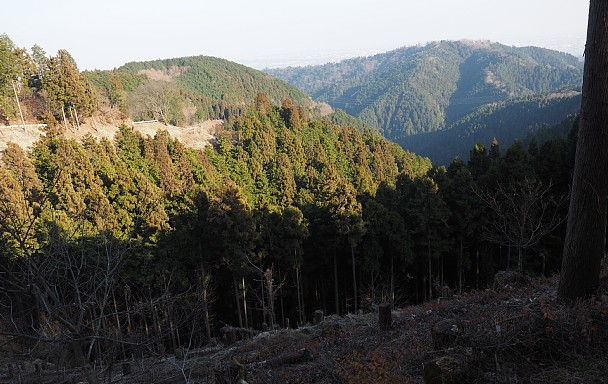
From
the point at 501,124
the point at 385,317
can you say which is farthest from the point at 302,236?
the point at 501,124

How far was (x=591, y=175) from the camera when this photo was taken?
16.9ft

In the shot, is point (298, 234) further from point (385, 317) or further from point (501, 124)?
point (501, 124)

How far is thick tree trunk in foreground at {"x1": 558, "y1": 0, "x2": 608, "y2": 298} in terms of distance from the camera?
4906 millimetres

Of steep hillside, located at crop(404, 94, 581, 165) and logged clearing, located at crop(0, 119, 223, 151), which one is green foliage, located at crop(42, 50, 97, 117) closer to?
logged clearing, located at crop(0, 119, 223, 151)

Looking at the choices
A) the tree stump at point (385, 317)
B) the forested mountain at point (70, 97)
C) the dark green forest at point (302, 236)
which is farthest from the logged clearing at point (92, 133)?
the tree stump at point (385, 317)

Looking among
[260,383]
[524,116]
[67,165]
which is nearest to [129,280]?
[67,165]

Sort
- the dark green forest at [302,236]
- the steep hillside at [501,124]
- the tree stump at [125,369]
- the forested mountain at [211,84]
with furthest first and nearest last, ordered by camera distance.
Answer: the steep hillside at [501,124] → the forested mountain at [211,84] → the dark green forest at [302,236] → the tree stump at [125,369]

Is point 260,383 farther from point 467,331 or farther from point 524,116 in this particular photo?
point 524,116

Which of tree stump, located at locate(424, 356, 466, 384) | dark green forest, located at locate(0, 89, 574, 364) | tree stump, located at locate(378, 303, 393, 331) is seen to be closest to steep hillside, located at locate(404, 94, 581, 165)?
dark green forest, located at locate(0, 89, 574, 364)

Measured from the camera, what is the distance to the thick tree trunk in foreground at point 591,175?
4.91 metres

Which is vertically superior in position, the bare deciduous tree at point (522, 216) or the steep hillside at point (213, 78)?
the steep hillside at point (213, 78)

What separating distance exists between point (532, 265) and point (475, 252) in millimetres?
3475

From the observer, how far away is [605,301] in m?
5.46

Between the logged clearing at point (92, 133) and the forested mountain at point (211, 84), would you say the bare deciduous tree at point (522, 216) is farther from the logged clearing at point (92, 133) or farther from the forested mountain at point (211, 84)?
the forested mountain at point (211, 84)
